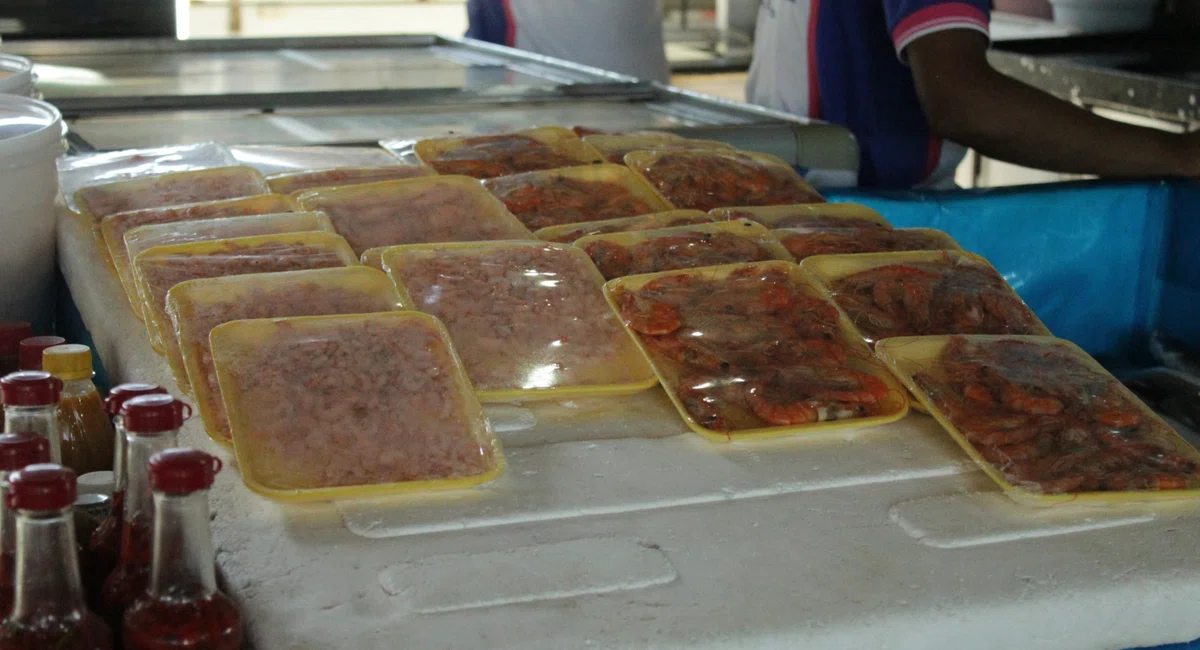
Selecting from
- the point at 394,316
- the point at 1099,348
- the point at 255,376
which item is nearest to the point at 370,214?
the point at 394,316

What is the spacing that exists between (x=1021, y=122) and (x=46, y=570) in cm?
189

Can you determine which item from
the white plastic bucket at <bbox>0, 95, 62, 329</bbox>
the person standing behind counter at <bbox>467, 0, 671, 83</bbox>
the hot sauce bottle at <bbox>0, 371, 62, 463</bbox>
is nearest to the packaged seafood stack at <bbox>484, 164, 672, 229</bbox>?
the white plastic bucket at <bbox>0, 95, 62, 329</bbox>

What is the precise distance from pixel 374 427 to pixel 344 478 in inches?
2.8

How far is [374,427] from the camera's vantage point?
1.08 m

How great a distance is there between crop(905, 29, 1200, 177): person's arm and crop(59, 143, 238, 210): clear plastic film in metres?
1.23

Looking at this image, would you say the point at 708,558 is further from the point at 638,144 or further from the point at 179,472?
the point at 638,144

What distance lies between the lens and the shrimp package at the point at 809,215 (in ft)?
5.36

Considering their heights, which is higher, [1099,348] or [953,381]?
[953,381]

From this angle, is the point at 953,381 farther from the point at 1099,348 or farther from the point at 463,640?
the point at 1099,348

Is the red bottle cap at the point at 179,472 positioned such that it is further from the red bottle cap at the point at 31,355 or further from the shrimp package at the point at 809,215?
the shrimp package at the point at 809,215

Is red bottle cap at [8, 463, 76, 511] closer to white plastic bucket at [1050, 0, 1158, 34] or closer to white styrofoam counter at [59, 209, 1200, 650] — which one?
white styrofoam counter at [59, 209, 1200, 650]

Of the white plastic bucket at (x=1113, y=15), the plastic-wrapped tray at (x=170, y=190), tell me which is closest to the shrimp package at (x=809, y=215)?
the plastic-wrapped tray at (x=170, y=190)

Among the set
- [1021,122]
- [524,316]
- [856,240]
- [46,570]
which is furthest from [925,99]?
[46,570]

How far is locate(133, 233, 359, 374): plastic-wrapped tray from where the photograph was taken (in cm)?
133
